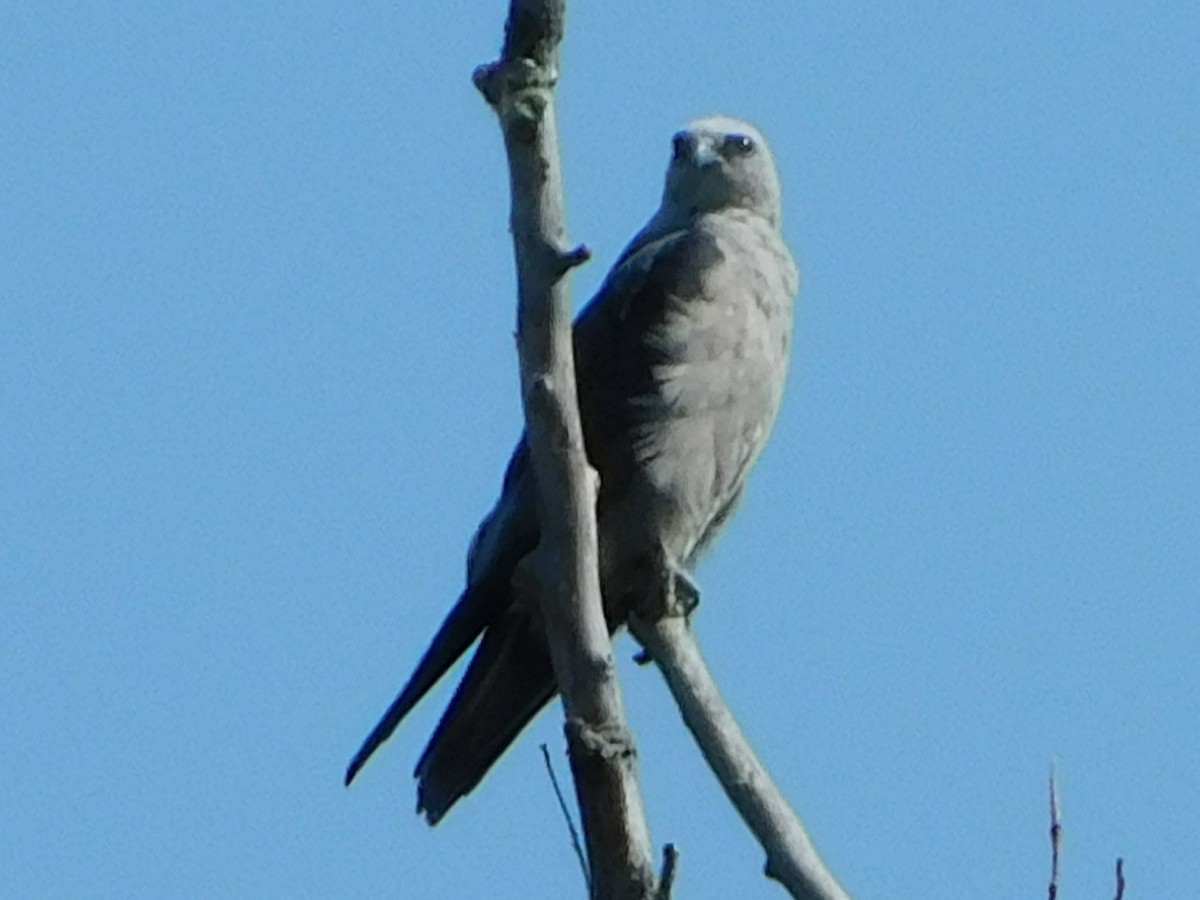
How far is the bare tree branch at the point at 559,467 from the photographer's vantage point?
4.21m

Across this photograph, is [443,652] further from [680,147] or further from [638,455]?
[680,147]

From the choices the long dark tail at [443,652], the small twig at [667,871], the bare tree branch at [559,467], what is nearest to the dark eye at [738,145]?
the long dark tail at [443,652]

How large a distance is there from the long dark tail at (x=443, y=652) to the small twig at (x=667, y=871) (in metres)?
1.57

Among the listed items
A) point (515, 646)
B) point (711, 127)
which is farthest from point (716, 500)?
point (711, 127)

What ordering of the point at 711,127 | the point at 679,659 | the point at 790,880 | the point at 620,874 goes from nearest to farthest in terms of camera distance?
the point at 620,874 → the point at 790,880 → the point at 679,659 → the point at 711,127

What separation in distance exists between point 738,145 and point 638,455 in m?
1.66

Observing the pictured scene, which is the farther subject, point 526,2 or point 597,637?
point 597,637

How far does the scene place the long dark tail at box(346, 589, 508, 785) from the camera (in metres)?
5.74

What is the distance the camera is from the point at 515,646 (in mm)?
6059

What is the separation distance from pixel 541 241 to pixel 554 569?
0.67 m

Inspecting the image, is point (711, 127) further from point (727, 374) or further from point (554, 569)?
point (554, 569)

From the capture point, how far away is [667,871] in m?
4.12

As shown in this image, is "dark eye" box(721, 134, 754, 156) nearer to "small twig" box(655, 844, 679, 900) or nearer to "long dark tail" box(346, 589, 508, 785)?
"long dark tail" box(346, 589, 508, 785)

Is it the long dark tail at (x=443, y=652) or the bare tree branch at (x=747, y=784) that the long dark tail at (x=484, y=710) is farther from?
the bare tree branch at (x=747, y=784)
